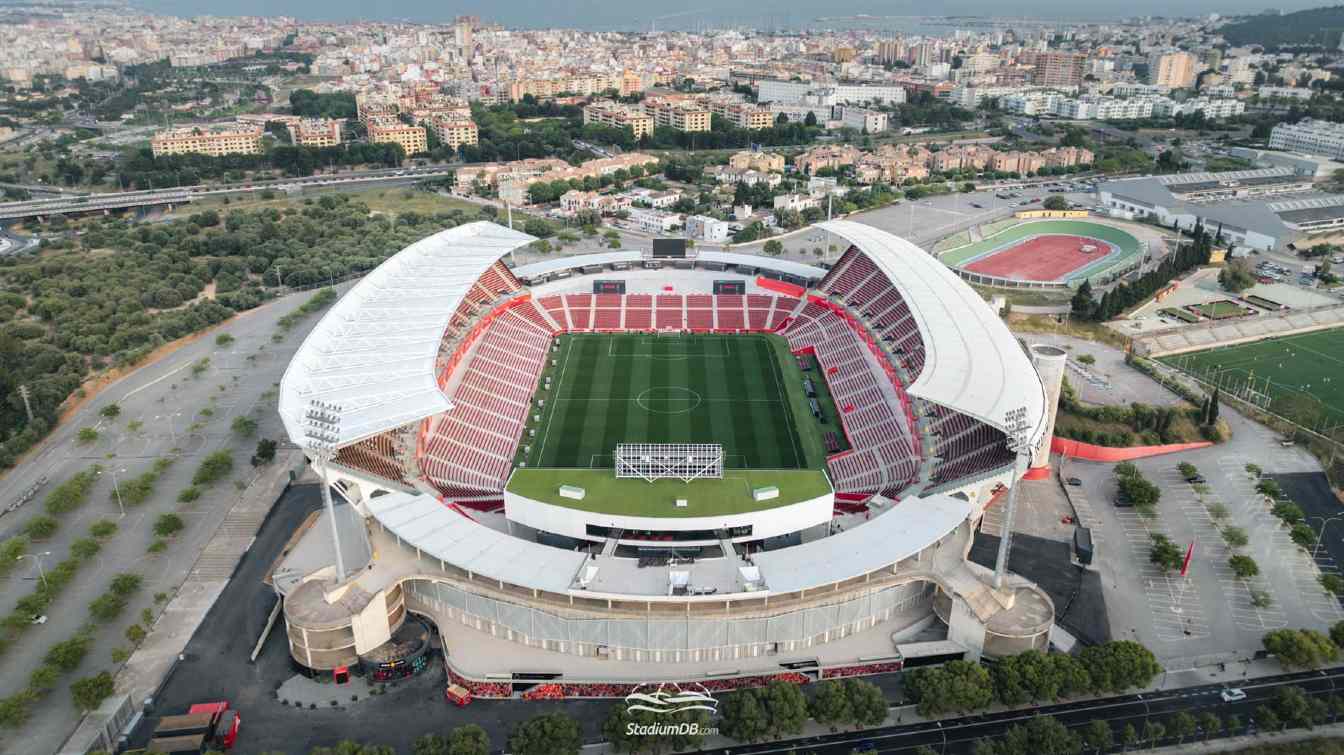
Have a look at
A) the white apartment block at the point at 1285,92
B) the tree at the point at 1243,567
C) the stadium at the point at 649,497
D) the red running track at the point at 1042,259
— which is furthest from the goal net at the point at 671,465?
the white apartment block at the point at 1285,92

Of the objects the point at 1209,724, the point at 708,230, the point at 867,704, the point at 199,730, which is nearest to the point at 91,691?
the point at 199,730

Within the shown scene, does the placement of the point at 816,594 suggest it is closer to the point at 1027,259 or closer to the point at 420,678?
the point at 420,678

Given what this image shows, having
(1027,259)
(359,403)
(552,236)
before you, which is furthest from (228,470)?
(1027,259)

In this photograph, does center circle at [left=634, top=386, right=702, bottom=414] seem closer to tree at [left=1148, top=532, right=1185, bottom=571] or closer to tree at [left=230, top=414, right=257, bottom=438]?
tree at [left=230, top=414, right=257, bottom=438]

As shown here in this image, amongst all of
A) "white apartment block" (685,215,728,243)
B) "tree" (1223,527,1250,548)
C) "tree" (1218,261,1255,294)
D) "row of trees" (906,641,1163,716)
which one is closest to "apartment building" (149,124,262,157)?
"white apartment block" (685,215,728,243)

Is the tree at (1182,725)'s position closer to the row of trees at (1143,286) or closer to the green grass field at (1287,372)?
the green grass field at (1287,372)

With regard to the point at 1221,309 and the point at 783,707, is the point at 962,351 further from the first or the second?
the point at 1221,309
